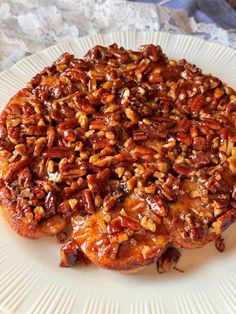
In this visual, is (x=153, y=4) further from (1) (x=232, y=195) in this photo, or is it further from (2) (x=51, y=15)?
(1) (x=232, y=195)

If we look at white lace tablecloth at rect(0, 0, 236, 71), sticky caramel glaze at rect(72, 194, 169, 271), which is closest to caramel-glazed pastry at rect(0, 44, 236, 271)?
sticky caramel glaze at rect(72, 194, 169, 271)

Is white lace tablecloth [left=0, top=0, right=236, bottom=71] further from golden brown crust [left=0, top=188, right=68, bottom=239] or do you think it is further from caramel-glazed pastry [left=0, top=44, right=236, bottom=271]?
golden brown crust [left=0, top=188, right=68, bottom=239]

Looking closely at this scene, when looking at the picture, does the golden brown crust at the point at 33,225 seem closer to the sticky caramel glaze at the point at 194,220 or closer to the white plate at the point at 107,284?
the white plate at the point at 107,284

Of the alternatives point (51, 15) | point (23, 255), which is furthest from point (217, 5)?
point (23, 255)

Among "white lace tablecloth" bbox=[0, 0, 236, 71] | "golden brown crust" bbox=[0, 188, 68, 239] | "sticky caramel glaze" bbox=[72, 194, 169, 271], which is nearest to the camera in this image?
"sticky caramel glaze" bbox=[72, 194, 169, 271]

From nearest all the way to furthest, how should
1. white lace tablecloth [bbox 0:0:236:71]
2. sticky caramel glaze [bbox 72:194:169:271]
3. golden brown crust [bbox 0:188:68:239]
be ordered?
sticky caramel glaze [bbox 72:194:169:271] < golden brown crust [bbox 0:188:68:239] < white lace tablecloth [bbox 0:0:236:71]

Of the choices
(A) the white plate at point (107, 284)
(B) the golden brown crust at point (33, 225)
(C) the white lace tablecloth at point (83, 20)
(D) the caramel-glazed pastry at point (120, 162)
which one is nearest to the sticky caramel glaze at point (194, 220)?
(D) the caramel-glazed pastry at point (120, 162)

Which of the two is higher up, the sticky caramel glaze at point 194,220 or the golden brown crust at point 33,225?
the sticky caramel glaze at point 194,220
